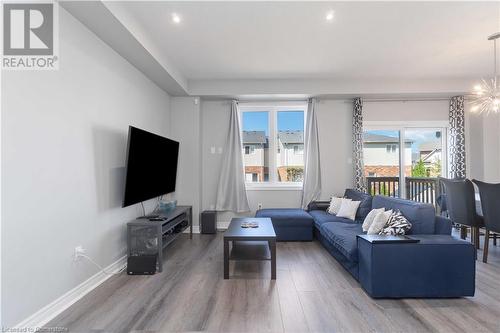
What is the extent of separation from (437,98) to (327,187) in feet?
9.16

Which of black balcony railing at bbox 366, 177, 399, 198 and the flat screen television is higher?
the flat screen television

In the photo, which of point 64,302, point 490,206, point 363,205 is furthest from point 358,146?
point 64,302

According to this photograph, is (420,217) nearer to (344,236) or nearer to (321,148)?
(344,236)

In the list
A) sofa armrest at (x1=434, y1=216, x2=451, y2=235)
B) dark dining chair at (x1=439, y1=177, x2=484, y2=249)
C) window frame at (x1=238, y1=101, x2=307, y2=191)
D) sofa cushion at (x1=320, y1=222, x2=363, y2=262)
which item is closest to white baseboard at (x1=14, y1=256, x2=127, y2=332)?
sofa cushion at (x1=320, y1=222, x2=363, y2=262)

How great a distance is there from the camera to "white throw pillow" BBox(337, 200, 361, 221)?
3.99 metres

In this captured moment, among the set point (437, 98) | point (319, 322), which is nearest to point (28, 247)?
point (319, 322)

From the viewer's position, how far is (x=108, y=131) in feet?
9.14

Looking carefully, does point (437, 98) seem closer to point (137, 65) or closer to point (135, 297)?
point (137, 65)

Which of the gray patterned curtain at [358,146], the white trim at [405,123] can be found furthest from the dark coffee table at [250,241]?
the white trim at [405,123]

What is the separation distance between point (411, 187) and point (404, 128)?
1216 mm

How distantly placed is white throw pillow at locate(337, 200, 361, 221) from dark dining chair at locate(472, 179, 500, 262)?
1.50 metres

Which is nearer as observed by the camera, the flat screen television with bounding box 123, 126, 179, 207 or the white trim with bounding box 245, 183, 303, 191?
the flat screen television with bounding box 123, 126, 179, 207

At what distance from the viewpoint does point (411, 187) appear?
4977mm

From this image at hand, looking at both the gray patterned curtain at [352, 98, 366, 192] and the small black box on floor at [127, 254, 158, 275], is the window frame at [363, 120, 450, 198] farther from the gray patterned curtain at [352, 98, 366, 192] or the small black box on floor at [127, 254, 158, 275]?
the small black box on floor at [127, 254, 158, 275]
